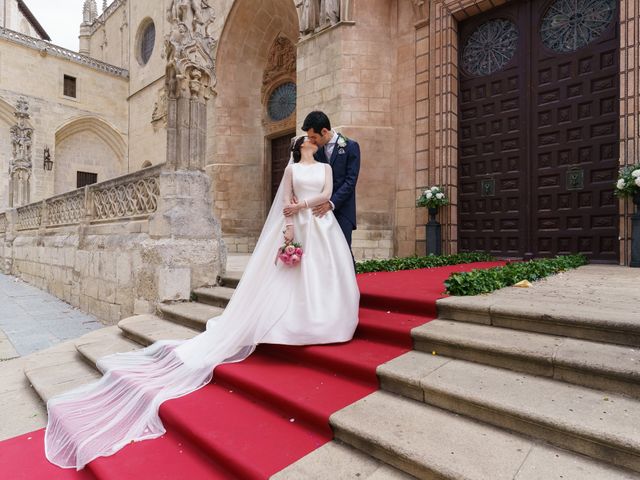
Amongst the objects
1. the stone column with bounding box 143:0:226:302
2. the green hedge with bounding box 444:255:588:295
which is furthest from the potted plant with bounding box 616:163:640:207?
the stone column with bounding box 143:0:226:302

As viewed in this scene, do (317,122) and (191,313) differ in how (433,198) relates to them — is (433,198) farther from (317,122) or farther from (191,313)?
(191,313)

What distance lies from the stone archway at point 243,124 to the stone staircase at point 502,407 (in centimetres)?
1140

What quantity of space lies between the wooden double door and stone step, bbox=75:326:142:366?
7.46 metres

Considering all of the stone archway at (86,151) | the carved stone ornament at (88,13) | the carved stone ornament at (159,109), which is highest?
the carved stone ornament at (88,13)

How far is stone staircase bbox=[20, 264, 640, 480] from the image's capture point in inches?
67.2

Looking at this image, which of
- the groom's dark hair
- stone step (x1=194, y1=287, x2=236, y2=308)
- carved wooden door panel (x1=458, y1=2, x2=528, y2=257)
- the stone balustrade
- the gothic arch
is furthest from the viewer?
the gothic arch

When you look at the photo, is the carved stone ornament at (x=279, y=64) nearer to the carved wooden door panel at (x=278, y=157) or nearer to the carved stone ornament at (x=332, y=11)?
the carved wooden door panel at (x=278, y=157)

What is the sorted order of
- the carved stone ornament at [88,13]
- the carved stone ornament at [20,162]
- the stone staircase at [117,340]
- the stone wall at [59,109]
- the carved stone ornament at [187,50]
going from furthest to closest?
the carved stone ornament at [88,13]
the stone wall at [59,109]
the carved stone ornament at [20,162]
the carved stone ornament at [187,50]
the stone staircase at [117,340]

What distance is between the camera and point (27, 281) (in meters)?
11.5

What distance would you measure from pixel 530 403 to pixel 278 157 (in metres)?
13.2

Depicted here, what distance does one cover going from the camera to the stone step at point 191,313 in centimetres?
438

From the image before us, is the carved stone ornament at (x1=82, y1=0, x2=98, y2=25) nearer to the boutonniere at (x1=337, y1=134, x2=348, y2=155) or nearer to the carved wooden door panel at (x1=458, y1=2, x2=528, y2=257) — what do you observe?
the carved wooden door panel at (x1=458, y1=2, x2=528, y2=257)

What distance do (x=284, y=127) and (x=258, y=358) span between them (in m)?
11.7

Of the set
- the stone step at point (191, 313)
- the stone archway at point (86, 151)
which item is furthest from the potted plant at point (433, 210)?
the stone archway at point (86, 151)
